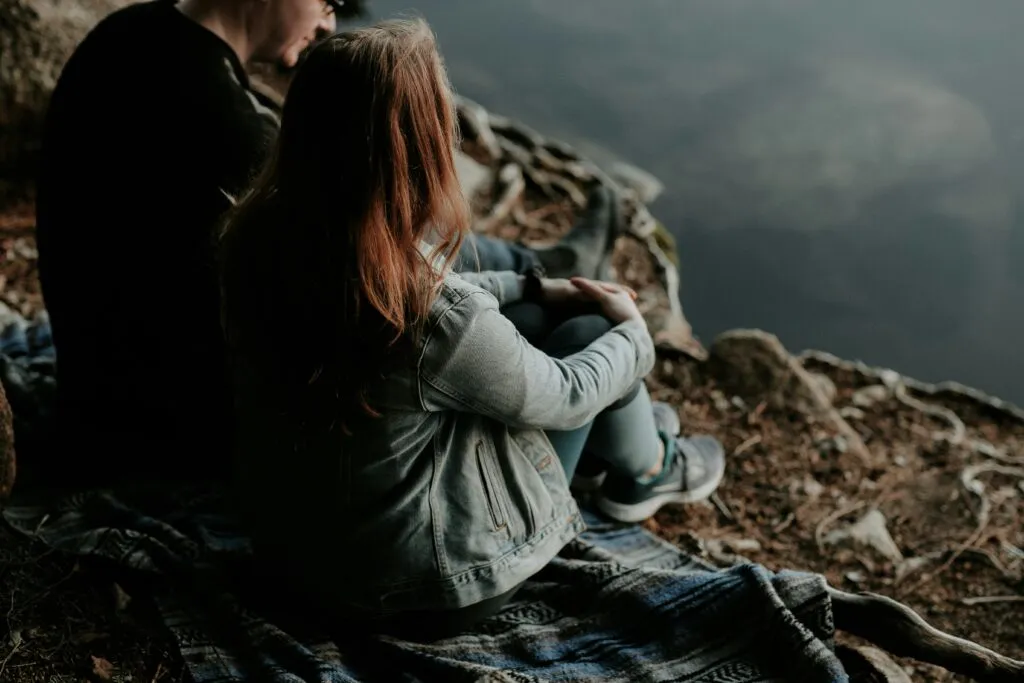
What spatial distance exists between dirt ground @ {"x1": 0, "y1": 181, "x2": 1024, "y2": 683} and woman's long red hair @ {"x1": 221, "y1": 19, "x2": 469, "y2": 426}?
746 mm

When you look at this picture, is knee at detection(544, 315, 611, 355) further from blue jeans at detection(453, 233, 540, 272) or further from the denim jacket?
blue jeans at detection(453, 233, 540, 272)

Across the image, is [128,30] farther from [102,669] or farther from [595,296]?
[102,669]

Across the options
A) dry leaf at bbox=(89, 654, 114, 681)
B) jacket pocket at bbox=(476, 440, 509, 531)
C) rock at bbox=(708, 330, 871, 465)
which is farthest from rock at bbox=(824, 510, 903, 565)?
dry leaf at bbox=(89, 654, 114, 681)

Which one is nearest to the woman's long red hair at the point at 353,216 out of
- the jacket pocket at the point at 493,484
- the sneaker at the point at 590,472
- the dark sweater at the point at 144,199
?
the jacket pocket at the point at 493,484

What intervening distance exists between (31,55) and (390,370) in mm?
2643

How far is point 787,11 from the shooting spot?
6.62 m

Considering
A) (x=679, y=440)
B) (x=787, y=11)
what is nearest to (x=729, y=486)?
(x=679, y=440)

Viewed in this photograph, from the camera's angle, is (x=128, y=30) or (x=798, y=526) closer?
(x=128, y=30)

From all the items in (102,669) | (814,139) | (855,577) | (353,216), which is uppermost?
(353,216)

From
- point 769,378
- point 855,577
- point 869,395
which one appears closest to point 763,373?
point 769,378

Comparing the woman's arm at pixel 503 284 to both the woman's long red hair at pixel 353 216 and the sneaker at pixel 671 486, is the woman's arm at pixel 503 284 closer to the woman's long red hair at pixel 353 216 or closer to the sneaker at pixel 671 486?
the woman's long red hair at pixel 353 216

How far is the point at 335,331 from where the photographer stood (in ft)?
5.16

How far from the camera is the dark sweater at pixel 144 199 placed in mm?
2012

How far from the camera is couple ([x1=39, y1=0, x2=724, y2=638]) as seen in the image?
1.53 m
